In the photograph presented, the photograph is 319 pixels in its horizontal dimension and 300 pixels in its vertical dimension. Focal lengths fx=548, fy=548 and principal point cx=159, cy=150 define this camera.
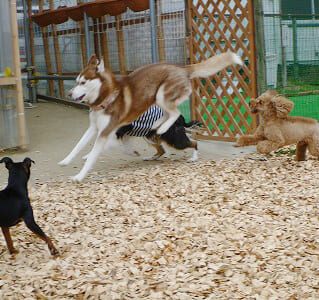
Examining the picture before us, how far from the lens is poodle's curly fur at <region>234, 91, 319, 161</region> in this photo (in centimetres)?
591

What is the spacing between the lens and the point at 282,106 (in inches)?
231

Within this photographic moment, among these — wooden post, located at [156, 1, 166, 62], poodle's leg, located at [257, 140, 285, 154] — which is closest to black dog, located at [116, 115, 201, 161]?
poodle's leg, located at [257, 140, 285, 154]

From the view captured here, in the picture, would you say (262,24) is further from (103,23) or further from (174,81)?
(103,23)

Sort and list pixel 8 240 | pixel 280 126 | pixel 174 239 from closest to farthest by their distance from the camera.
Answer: pixel 8 240 → pixel 174 239 → pixel 280 126

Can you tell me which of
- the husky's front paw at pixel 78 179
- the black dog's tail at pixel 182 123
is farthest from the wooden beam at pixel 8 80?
the black dog's tail at pixel 182 123

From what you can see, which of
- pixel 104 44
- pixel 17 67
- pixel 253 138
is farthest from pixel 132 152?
pixel 104 44

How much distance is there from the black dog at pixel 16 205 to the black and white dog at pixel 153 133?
2.61m

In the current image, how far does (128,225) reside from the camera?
4.33 meters

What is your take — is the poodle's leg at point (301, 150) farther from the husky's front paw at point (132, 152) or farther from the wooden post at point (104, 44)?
the wooden post at point (104, 44)

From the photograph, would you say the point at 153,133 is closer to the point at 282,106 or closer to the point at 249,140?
the point at 249,140

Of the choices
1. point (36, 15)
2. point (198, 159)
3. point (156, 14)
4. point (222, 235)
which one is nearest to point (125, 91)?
point (198, 159)

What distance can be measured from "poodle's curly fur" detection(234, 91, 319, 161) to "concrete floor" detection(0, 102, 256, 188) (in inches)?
40.4

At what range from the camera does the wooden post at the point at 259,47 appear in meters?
7.11

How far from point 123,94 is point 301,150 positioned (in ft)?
6.89
